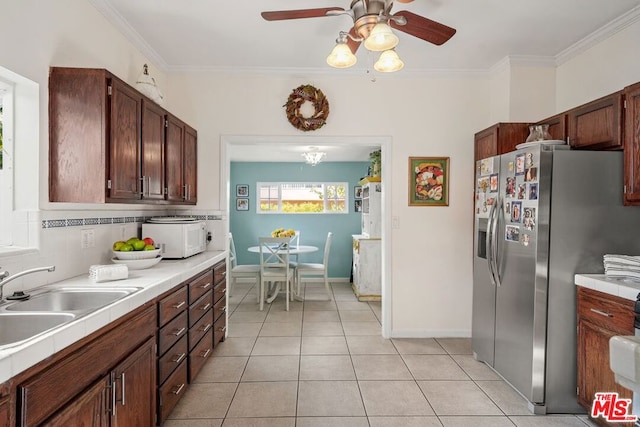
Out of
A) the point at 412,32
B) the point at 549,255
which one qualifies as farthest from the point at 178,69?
the point at 549,255

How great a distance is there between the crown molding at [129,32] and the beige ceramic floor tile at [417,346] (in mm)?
3457

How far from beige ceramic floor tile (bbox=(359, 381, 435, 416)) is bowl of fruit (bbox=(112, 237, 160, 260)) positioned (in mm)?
1787

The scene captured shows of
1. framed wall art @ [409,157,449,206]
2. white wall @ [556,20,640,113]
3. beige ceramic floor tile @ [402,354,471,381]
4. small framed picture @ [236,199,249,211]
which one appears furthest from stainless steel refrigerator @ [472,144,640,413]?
small framed picture @ [236,199,249,211]

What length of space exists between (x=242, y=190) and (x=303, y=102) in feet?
12.5

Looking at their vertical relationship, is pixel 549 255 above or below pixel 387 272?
above

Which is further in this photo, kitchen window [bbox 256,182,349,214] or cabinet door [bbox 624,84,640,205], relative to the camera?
kitchen window [bbox 256,182,349,214]

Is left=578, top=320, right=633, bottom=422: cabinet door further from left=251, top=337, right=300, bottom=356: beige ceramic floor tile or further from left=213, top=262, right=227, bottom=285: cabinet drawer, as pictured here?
left=213, top=262, right=227, bottom=285: cabinet drawer

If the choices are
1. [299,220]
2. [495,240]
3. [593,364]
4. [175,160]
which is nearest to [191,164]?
[175,160]

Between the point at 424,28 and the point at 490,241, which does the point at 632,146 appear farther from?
the point at 424,28

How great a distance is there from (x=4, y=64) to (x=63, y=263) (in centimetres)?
106

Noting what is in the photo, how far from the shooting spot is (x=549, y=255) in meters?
2.24

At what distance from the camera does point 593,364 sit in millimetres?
2062

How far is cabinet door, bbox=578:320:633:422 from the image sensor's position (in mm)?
1964

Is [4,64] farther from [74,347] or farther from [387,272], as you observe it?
[387,272]
